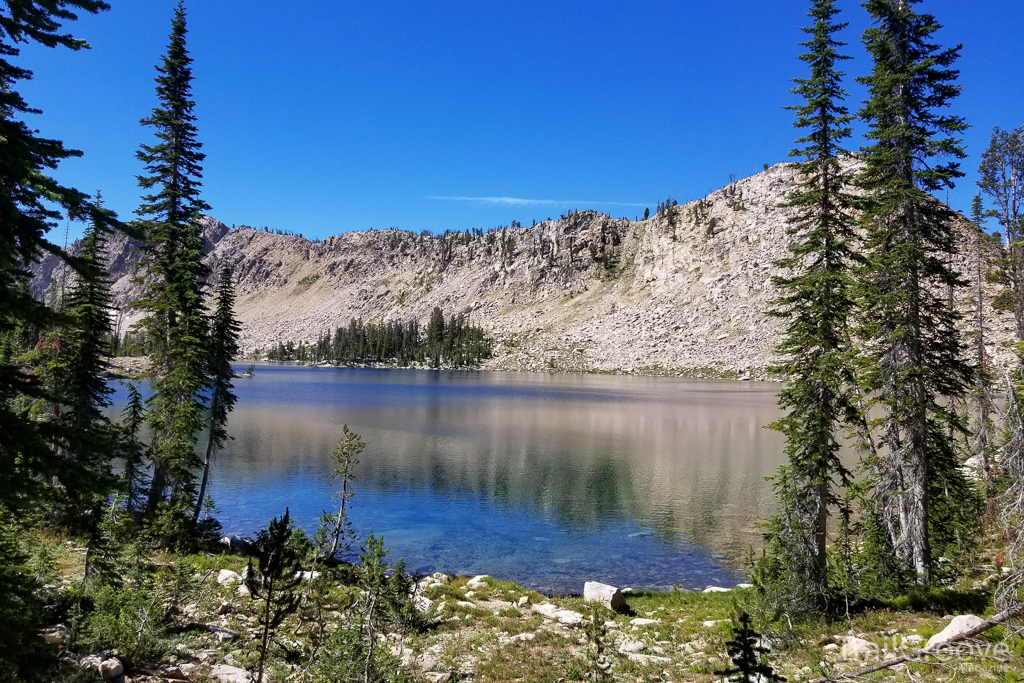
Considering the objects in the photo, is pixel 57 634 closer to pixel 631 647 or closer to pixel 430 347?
pixel 631 647

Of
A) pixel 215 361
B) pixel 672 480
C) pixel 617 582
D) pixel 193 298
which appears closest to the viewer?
pixel 617 582

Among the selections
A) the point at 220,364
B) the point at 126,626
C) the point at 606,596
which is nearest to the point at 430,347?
the point at 220,364

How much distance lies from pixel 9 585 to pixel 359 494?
26.2 m

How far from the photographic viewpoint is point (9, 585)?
6.77 metres

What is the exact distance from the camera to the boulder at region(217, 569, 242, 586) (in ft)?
50.0

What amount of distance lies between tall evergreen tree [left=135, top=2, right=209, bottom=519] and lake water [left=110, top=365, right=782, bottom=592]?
587 cm

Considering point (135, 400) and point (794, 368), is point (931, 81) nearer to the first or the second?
point (794, 368)

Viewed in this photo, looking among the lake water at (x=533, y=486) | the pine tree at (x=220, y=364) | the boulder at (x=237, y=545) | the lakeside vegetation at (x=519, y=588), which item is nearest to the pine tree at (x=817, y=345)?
the lakeside vegetation at (x=519, y=588)

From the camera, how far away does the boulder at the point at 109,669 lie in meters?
8.63

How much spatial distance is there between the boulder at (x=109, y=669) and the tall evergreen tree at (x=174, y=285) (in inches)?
578

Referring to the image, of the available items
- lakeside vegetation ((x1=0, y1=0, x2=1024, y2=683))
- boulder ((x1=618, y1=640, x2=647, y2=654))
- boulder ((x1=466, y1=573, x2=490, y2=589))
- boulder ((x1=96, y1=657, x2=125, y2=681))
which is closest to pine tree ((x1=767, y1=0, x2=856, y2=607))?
lakeside vegetation ((x1=0, y1=0, x2=1024, y2=683))

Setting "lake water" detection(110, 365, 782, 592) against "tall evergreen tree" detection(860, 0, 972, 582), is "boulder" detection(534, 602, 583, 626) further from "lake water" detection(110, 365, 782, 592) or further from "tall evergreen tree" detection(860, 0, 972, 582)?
"tall evergreen tree" detection(860, 0, 972, 582)

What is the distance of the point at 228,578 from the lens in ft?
51.1

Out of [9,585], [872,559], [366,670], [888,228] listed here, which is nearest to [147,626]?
[9,585]
